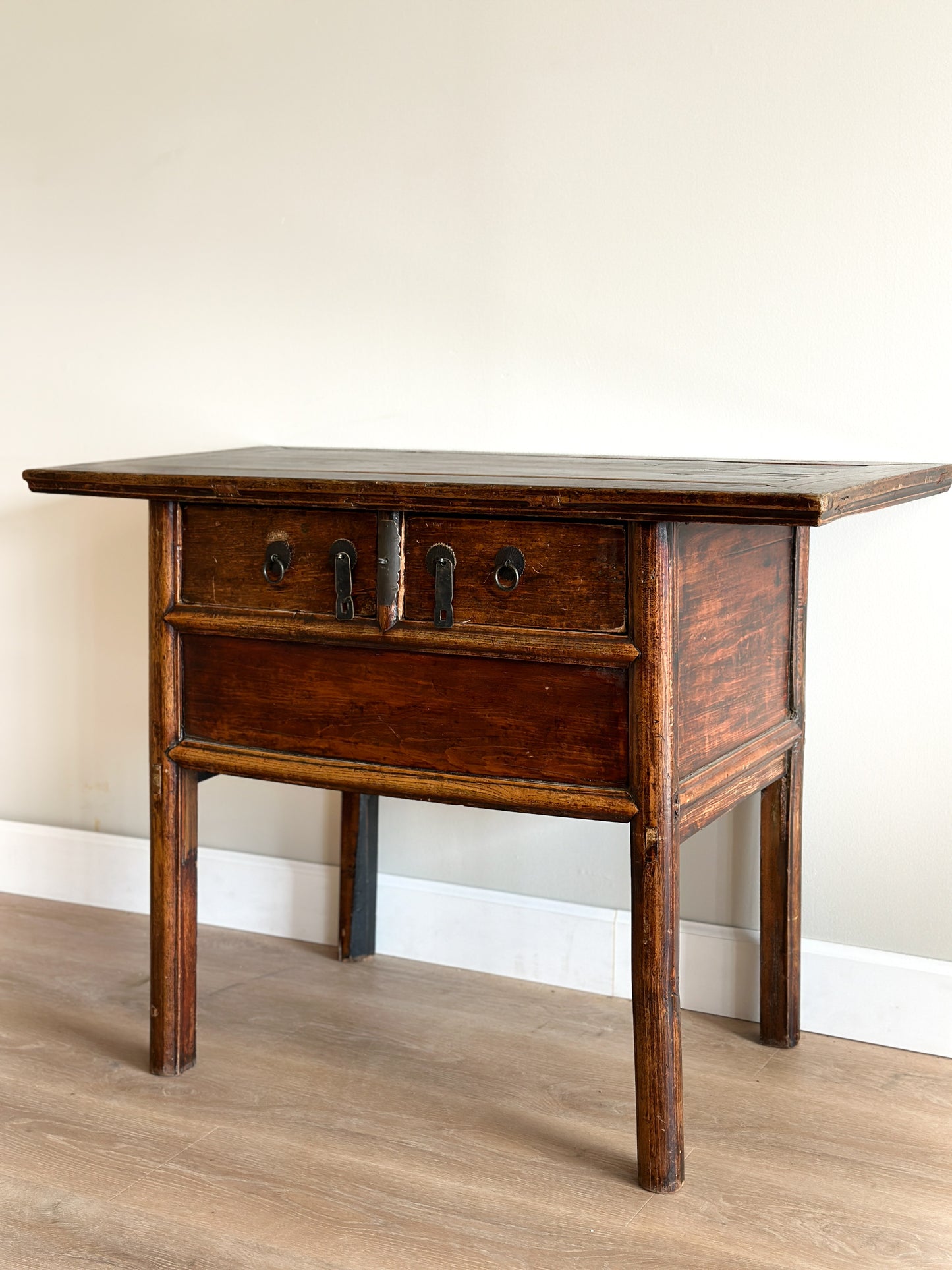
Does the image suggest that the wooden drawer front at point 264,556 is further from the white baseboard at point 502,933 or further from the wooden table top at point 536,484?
the white baseboard at point 502,933

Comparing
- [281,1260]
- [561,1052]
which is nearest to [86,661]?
[561,1052]

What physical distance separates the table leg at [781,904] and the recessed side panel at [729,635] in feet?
0.39

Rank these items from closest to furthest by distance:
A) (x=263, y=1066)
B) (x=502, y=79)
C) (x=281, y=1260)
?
1. (x=281, y=1260)
2. (x=263, y=1066)
3. (x=502, y=79)

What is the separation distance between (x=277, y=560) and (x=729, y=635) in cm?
56

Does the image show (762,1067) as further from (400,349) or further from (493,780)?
(400,349)

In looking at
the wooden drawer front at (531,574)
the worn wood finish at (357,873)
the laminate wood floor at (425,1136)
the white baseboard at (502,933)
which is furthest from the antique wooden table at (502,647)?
the worn wood finish at (357,873)

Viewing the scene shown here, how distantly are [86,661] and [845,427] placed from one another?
1.43m

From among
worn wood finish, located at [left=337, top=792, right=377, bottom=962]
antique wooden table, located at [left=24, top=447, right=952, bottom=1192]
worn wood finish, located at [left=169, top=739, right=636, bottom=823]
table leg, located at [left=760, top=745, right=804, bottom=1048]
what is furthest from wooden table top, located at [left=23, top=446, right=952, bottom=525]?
worn wood finish, located at [left=337, top=792, right=377, bottom=962]

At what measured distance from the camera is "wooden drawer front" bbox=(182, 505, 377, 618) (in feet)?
5.32

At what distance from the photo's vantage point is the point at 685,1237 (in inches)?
57.5

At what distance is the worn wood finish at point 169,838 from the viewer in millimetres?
1754

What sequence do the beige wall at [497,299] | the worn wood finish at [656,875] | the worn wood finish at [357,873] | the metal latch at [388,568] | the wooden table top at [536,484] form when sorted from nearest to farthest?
the wooden table top at [536,484], the worn wood finish at [656,875], the metal latch at [388,568], the beige wall at [497,299], the worn wood finish at [357,873]

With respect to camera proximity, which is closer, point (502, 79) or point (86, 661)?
point (502, 79)

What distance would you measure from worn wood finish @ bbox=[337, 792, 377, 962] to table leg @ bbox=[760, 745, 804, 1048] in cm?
66
